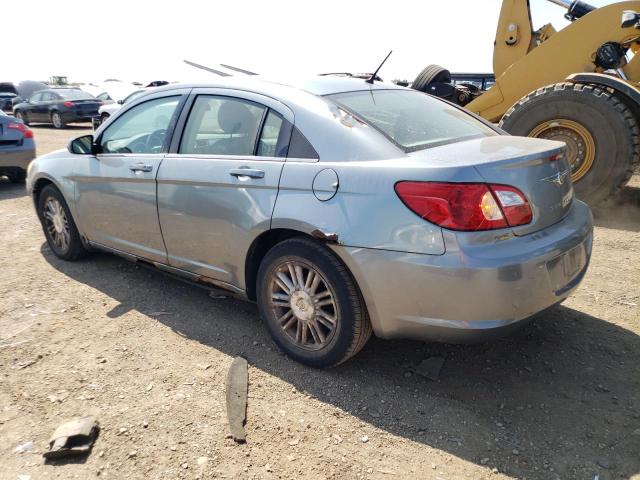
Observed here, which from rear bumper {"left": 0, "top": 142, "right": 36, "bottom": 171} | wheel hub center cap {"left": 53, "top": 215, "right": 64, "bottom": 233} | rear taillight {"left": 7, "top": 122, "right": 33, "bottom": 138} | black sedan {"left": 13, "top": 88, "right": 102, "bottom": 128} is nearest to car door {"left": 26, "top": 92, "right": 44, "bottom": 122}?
black sedan {"left": 13, "top": 88, "right": 102, "bottom": 128}

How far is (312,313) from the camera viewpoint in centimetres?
286

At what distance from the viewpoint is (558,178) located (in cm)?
266

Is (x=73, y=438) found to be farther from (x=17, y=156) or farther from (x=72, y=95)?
(x=72, y=95)

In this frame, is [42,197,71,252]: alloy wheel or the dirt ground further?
[42,197,71,252]: alloy wheel

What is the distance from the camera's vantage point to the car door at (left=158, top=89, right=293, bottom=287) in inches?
115

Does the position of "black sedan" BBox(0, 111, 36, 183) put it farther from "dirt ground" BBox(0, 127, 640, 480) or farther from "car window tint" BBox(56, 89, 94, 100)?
"car window tint" BBox(56, 89, 94, 100)

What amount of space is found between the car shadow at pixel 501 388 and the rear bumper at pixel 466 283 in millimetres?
422

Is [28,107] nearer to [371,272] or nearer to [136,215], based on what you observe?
[136,215]

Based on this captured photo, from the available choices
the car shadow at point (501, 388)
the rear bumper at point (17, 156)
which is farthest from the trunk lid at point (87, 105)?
the car shadow at point (501, 388)

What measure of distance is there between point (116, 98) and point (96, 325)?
19522 millimetres

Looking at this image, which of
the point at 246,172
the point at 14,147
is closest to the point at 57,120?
the point at 14,147

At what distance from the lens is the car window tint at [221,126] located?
10.2 ft

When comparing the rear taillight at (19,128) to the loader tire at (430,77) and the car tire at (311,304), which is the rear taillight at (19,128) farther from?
the car tire at (311,304)

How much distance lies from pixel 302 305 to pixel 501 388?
1.20 metres
